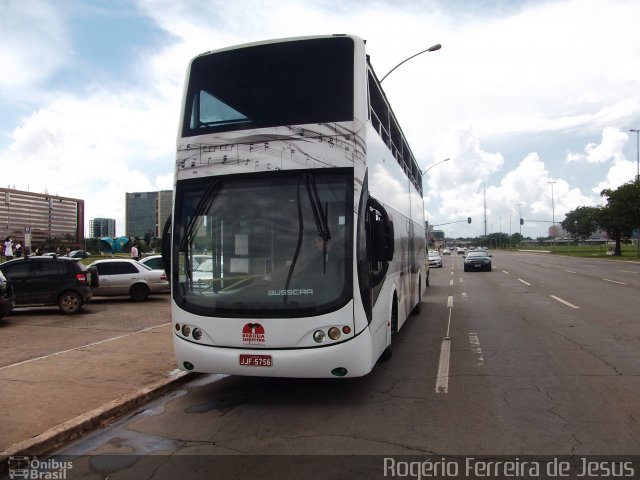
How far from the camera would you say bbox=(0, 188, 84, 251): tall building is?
2307 inches

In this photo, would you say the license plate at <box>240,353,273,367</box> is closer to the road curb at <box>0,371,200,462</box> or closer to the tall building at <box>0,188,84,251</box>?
the road curb at <box>0,371,200,462</box>

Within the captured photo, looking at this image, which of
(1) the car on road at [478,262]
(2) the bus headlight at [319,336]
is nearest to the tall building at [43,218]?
(1) the car on road at [478,262]

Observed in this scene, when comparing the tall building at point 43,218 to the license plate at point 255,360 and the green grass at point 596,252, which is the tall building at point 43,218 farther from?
the green grass at point 596,252

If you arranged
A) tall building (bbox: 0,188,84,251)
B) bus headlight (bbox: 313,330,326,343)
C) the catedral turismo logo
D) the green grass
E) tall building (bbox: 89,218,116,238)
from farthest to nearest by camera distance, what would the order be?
1. tall building (bbox: 89,218,116,238)
2. tall building (bbox: 0,188,84,251)
3. the green grass
4. bus headlight (bbox: 313,330,326,343)
5. the catedral turismo logo

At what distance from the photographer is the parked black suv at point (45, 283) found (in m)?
13.6

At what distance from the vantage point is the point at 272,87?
6.04m

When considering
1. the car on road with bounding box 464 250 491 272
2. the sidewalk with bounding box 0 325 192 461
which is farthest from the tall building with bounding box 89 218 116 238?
the sidewalk with bounding box 0 325 192 461

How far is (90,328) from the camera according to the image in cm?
1134

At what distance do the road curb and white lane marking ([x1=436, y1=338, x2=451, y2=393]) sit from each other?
11.3 feet

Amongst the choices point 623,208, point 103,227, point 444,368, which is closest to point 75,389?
point 444,368

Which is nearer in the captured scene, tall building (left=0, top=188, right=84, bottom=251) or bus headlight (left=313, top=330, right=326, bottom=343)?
bus headlight (left=313, top=330, right=326, bottom=343)

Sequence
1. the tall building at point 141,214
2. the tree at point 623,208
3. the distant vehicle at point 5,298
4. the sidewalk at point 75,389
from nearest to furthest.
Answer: the sidewalk at point 75,389 → the distant vehicle at point 5,298 → the tree at point 623,208 → the tall building at point 141,214

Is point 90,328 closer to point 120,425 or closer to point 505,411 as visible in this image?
point 120,425

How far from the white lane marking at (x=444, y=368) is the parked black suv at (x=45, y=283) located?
394 inches
